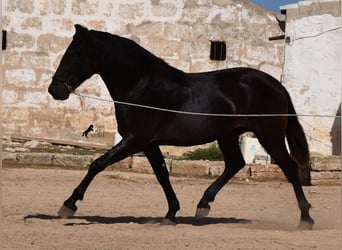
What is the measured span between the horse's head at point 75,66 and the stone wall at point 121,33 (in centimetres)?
775

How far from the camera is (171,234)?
7.67m

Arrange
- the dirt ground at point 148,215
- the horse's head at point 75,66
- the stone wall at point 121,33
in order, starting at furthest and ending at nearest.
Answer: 1. the stone wall at point 121,33
2. the horse's head at point 75,66
3. the dirt ground at point 148,215

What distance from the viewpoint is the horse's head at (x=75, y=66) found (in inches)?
339

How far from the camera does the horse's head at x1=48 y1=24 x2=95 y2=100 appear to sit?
8602mm

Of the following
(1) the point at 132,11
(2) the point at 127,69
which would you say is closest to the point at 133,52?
(2) the point at 127,69

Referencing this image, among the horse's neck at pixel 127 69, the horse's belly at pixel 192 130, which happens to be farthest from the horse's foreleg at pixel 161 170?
the horse's neck at pixel 127 69

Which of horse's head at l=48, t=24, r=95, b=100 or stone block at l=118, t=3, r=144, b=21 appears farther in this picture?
stone block at l=118, t=3, r=144, b=21

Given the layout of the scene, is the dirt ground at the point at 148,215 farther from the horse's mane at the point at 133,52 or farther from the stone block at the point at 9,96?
the stone block at the point at 9,96

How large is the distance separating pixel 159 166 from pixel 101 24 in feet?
27.1

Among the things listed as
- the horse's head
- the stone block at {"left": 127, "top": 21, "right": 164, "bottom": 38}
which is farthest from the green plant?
the horse's head

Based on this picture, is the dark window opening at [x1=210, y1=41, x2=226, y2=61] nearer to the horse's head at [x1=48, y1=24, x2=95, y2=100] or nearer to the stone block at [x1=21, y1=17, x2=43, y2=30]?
the stone block at [x1=21, y1=17, x2=43, y2=30]

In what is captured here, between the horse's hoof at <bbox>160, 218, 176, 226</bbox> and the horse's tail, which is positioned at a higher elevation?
the horse's tail

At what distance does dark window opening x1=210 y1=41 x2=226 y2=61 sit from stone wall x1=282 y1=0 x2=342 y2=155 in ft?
5.83

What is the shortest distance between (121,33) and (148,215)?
758 cm
